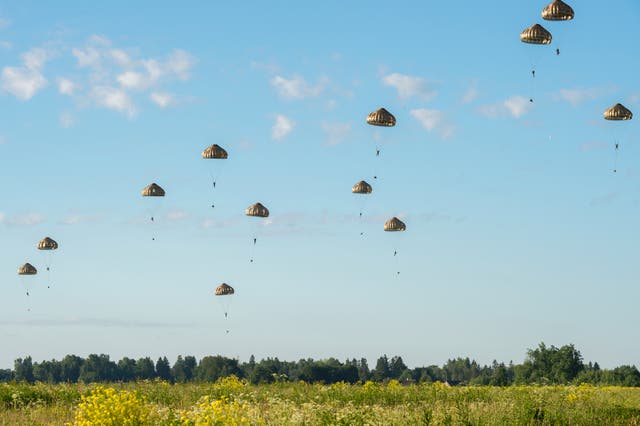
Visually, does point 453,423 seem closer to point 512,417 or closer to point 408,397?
point 512,417

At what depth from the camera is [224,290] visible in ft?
164

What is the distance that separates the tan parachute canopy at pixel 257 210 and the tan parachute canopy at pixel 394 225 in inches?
268

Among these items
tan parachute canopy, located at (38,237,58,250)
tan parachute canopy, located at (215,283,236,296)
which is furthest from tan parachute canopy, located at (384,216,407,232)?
tan parachute canopy, located at (38,237,58,250)

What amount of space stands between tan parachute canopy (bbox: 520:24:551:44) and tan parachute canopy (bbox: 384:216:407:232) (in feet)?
43.2

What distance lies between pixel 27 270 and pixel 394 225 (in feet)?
76.9

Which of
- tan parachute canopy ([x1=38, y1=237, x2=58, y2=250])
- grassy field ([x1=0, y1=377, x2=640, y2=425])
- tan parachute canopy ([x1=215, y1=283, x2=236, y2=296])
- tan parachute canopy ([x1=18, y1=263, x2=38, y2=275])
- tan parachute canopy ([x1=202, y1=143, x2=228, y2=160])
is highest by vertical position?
tan parachute canopy ([x1=202, y1=143, x2=228, y2=160])

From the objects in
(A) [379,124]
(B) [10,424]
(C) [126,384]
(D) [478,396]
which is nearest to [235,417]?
(B) [10,424]

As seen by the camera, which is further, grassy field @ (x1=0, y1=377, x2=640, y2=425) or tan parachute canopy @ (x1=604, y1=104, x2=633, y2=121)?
tan parachute canopy @ (x1=604, y1=104, x2=633, y2=121)

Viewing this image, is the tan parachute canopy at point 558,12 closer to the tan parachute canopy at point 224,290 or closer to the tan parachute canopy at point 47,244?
the tan parachute canopy at point 224,290

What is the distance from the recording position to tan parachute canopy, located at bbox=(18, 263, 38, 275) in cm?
5359

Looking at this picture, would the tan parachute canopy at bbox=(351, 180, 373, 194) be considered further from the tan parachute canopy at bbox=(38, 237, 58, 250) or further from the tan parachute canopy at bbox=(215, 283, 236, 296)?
the tan parachute canopy at bbox=(38, 237, 58, 250)

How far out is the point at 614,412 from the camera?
27.6 meters

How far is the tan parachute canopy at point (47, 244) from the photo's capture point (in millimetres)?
51906

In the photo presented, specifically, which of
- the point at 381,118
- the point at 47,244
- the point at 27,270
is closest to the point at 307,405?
the point at 381,118
